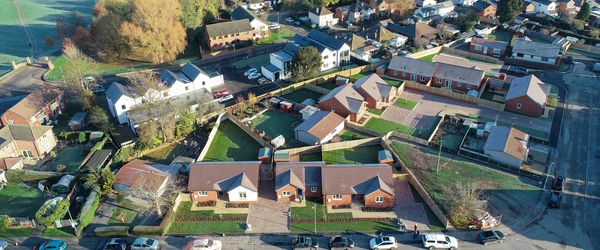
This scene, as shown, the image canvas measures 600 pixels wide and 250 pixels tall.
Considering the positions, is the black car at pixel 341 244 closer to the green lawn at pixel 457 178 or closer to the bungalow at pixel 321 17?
the green lawn at pixel 457 178

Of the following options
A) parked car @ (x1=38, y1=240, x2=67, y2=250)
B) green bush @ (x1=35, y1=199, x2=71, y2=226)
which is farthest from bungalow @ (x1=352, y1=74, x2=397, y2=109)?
parked car @ (x1=38, y1=240, x2=67, y2=250)

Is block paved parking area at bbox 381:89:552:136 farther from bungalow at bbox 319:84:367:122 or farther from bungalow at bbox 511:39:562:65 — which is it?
bungalow at bbox 511:39:562:65

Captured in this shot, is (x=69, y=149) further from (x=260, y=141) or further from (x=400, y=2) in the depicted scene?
(x=400, y=2)

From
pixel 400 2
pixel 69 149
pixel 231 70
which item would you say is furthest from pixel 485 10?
pixel 69 149

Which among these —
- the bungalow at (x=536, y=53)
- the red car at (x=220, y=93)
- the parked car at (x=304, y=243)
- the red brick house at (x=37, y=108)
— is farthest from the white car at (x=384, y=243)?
the bungalow at (x=536, y=53)

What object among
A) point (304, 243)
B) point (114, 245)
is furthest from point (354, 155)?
point (114, 245)

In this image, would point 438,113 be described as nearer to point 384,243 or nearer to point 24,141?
point 384,243
